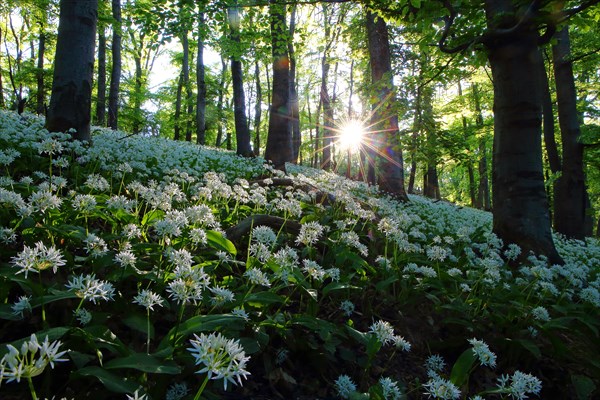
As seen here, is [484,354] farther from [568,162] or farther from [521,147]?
[568,162]

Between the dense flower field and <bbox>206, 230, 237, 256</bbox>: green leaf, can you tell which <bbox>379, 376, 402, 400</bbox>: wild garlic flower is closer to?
the dense flower field

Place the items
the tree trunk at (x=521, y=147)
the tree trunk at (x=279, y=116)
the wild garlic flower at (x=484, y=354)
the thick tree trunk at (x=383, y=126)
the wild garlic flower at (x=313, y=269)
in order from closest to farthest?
the wild garlic flower at (x=484, y=354) < the wild garlic flower at (x=313, y=269) < the tree trunk at (x=521, y=147) < the tree trunk at (x=279, y=116) < the thick tree trunk at (x=383, y=126)

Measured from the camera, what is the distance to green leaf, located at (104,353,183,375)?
1.60 m

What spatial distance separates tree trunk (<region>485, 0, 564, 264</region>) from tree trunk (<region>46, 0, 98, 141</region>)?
650cm

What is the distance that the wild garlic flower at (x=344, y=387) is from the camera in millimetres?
2190

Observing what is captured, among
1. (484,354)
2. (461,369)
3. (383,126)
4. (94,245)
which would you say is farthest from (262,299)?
(383,126)

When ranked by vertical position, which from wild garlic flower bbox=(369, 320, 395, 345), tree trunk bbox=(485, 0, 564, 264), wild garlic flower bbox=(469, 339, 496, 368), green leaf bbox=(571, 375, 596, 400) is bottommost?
green leaf bbox=(571, 375, 596, 400)

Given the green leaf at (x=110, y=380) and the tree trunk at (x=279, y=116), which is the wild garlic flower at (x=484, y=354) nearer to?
the green leaf at (x=110, y=380)

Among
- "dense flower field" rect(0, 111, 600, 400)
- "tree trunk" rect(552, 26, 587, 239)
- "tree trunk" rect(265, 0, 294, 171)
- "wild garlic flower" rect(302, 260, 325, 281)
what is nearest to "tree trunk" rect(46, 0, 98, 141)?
"dense flower field" rect(0, 111, 600, 400)

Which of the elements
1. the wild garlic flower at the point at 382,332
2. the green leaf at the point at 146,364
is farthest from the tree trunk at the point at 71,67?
A: the wild garlic flower at the point at 382,332

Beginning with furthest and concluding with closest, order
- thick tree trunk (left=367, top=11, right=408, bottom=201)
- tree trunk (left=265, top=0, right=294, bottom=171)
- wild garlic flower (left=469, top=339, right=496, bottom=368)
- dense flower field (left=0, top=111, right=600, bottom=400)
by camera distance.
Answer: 1. thick tree trunk (left=367, top=11, right=408, bottom=201)
2. tree trunk (left=265, top=0, right=294, bottom=171)
3. wild garlic flower (left=469, top=339, right=496, bottom=368)
4. dense flower field (left=0, top=111, right=600, bottom=400)

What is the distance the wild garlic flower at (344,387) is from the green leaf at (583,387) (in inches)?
73.0

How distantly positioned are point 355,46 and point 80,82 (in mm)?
11296

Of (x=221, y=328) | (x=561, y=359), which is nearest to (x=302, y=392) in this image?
(x=221, y=328)
